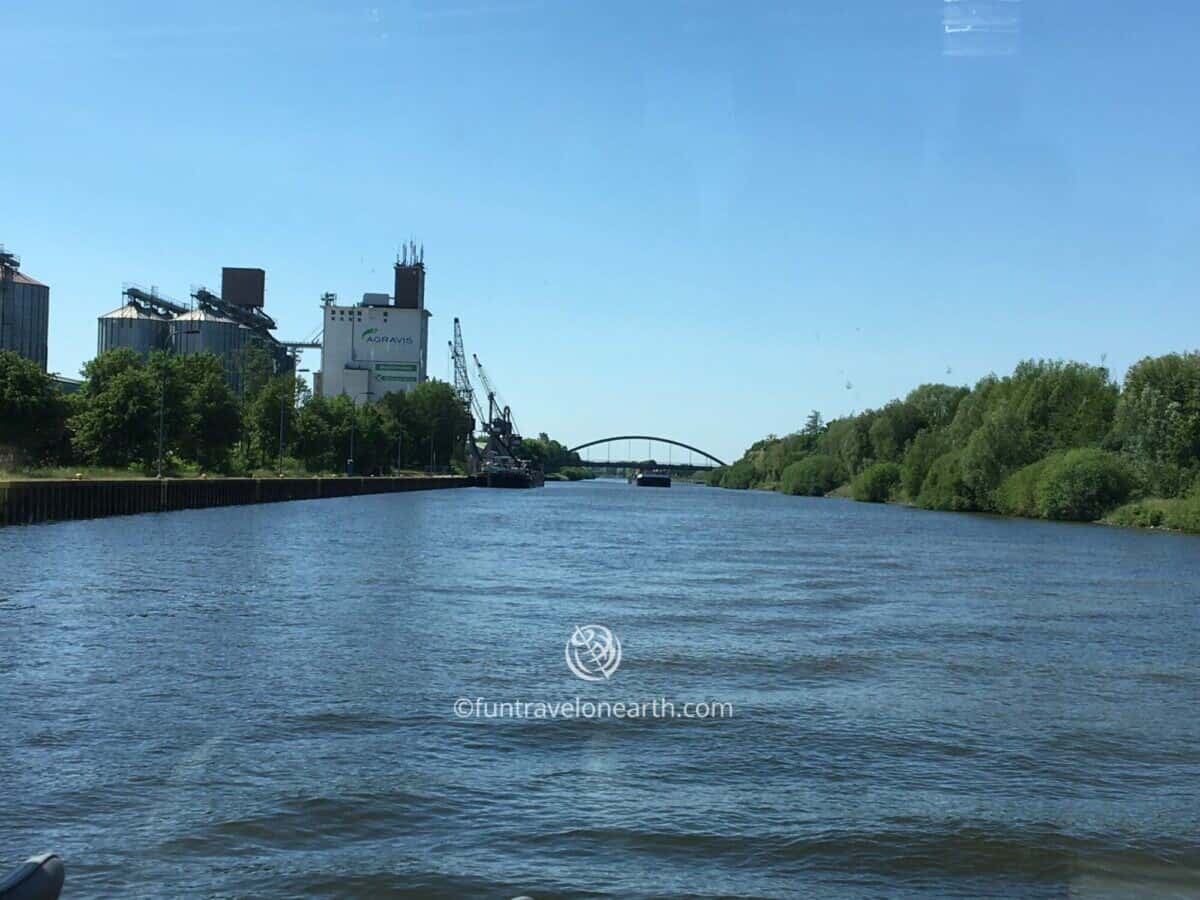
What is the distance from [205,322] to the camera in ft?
488

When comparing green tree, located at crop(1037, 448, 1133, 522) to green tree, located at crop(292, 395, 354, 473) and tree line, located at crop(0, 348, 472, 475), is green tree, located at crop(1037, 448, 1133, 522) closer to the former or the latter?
tree line, located at crop(0, 348, 472, 475)

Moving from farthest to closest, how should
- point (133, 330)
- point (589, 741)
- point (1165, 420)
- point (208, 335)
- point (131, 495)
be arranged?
point (208, 335) → point (133, 330) → point (1165, 420) → point (131, 495) → point (589, 741)

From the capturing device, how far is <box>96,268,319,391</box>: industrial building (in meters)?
143

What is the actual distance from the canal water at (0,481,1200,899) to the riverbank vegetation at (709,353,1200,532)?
51.2 m

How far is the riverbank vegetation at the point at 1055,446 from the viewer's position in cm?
7725

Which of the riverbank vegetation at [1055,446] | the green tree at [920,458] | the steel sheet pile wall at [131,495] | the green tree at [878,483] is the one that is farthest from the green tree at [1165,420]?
the steel sheet pile wall at [131,495]

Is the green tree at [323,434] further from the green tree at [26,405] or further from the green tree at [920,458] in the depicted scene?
the green tree at [920,458]

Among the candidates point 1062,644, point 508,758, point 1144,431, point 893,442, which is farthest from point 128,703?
point 893,442

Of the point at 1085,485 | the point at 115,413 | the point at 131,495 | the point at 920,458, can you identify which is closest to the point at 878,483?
the point at 920,458

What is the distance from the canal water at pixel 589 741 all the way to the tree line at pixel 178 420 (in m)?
36.4

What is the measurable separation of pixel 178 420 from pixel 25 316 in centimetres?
4537

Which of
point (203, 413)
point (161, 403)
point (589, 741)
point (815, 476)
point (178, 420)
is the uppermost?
point (203, 413)

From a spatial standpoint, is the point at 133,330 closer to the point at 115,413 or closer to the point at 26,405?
the point at 115,413

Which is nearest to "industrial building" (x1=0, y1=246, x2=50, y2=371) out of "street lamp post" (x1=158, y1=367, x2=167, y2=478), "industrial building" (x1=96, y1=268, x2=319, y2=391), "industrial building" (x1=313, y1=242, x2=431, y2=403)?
"industrial building" (x1=96, y1=268, x2=319, y2=391)
